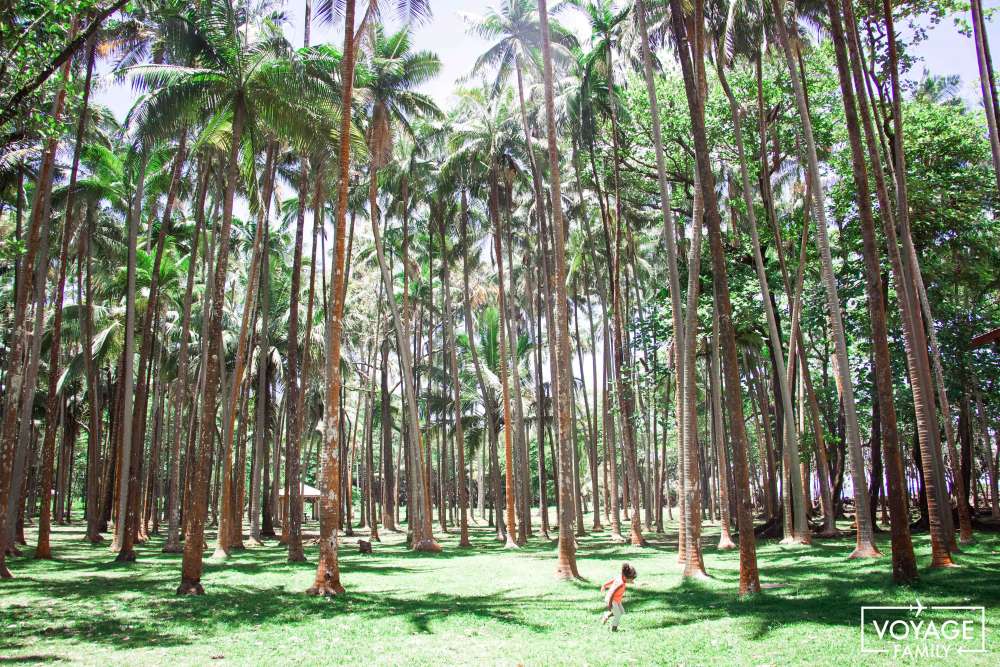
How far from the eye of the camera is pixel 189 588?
1248cm

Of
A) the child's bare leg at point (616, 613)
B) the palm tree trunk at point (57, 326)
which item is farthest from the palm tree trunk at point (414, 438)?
the child's bare leg at point (616, 613)

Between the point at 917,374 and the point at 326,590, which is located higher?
the point at 917,374

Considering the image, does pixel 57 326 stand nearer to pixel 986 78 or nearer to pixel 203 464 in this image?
pixel 203 464

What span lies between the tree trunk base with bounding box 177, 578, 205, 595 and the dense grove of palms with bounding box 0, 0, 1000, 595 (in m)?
0.03

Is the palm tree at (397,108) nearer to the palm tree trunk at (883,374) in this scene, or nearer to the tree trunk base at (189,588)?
the tree trunk base at (189,588)

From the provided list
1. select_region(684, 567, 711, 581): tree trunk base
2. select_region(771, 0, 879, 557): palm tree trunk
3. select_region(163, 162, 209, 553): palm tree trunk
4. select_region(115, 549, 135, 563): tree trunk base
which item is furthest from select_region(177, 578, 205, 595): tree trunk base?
select_region(771, 0, 879, 557): palm tree trunk

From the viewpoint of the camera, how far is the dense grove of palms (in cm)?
1298

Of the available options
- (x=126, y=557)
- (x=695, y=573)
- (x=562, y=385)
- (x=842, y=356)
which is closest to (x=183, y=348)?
(x=126, y=557)

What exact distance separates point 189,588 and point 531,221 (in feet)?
72.1

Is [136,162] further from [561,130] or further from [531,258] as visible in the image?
[531,258]

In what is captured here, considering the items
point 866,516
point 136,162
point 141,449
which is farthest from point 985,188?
point 141,449

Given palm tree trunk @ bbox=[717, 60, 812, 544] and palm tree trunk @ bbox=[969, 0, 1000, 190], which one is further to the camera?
palm tree trunk @ bbox=[717, 60, 812, 544]

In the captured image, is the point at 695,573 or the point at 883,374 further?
the point at 695,573

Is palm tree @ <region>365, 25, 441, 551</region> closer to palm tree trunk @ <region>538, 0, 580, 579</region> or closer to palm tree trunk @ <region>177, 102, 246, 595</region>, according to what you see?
palm tree trunk @ <region>538, 0, 580, 579</region>
